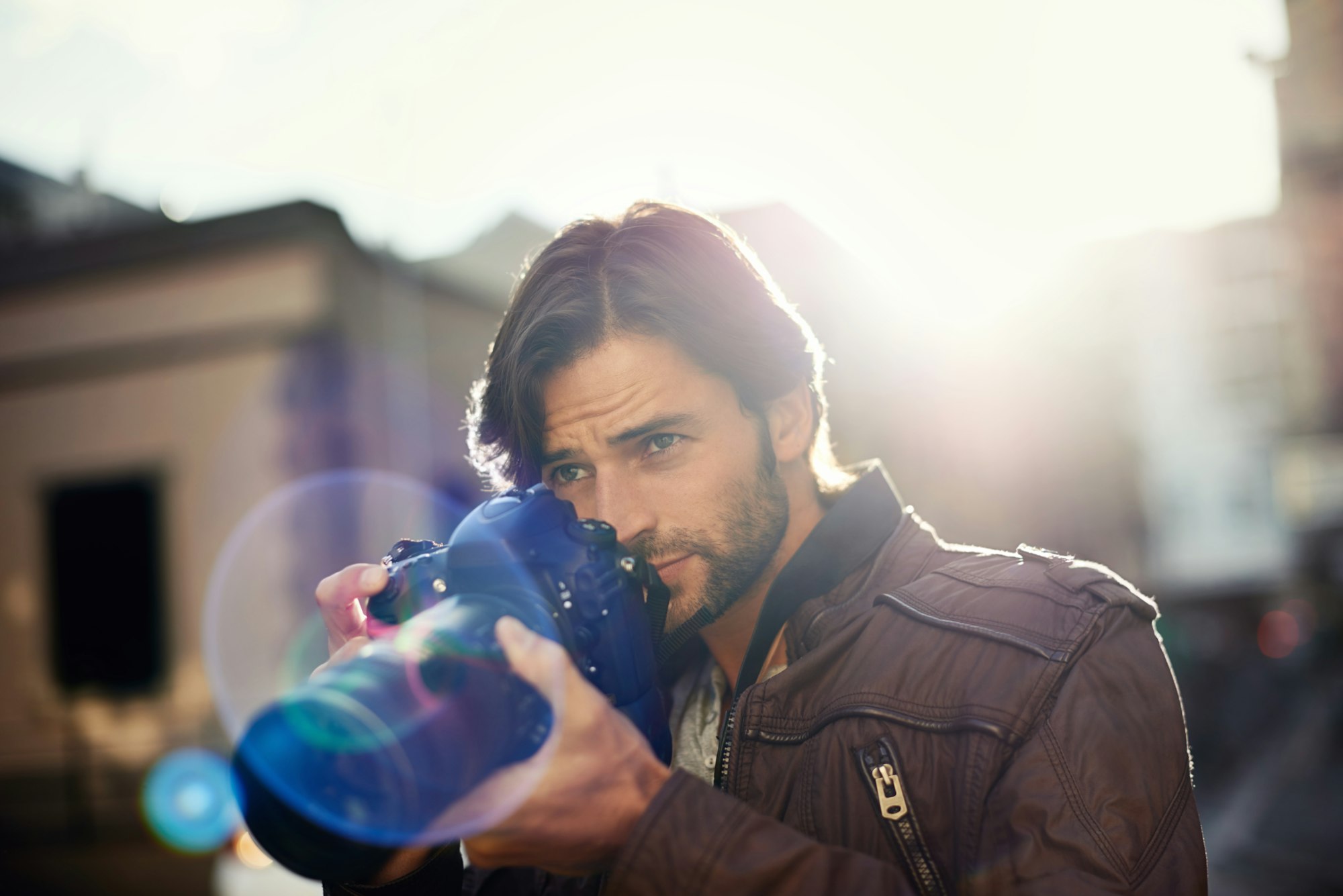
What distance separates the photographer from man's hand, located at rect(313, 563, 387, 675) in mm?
1590

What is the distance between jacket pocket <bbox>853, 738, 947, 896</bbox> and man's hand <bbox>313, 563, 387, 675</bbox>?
2.55 feet

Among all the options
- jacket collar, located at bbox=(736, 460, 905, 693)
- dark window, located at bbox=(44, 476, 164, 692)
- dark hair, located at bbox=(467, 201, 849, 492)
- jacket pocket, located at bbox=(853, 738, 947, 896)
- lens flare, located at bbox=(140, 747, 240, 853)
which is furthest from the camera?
dark window, located at bbox=(44, 476, 164, 692)

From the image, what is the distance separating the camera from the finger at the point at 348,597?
159cm

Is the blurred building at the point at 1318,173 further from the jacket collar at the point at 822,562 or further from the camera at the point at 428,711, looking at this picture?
the camera at the point at 428,711

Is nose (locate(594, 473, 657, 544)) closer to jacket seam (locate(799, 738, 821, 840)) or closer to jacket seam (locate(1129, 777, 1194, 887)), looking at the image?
jacket seam (locate(799, 738, 821, 840))

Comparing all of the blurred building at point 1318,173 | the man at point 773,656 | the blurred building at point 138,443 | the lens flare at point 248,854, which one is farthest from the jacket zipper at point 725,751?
the blurred building at point 1318,173

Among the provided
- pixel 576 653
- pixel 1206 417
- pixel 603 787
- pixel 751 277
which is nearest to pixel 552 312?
pixel 751 277

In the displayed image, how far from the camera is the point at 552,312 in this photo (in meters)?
2.07

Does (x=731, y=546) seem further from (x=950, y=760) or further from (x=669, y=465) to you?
(x=950, y=760)

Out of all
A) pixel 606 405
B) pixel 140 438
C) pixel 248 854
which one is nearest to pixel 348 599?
pixel 606 405

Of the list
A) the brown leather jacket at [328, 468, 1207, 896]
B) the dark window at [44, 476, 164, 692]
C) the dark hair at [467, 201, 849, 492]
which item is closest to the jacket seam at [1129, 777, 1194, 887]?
the brown leather jacket at [328, 468, 1207, 896]

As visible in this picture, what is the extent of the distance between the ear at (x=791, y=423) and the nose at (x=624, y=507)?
36 centimetres

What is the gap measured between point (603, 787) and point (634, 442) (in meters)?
0.85

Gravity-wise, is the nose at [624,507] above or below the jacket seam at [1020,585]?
above
